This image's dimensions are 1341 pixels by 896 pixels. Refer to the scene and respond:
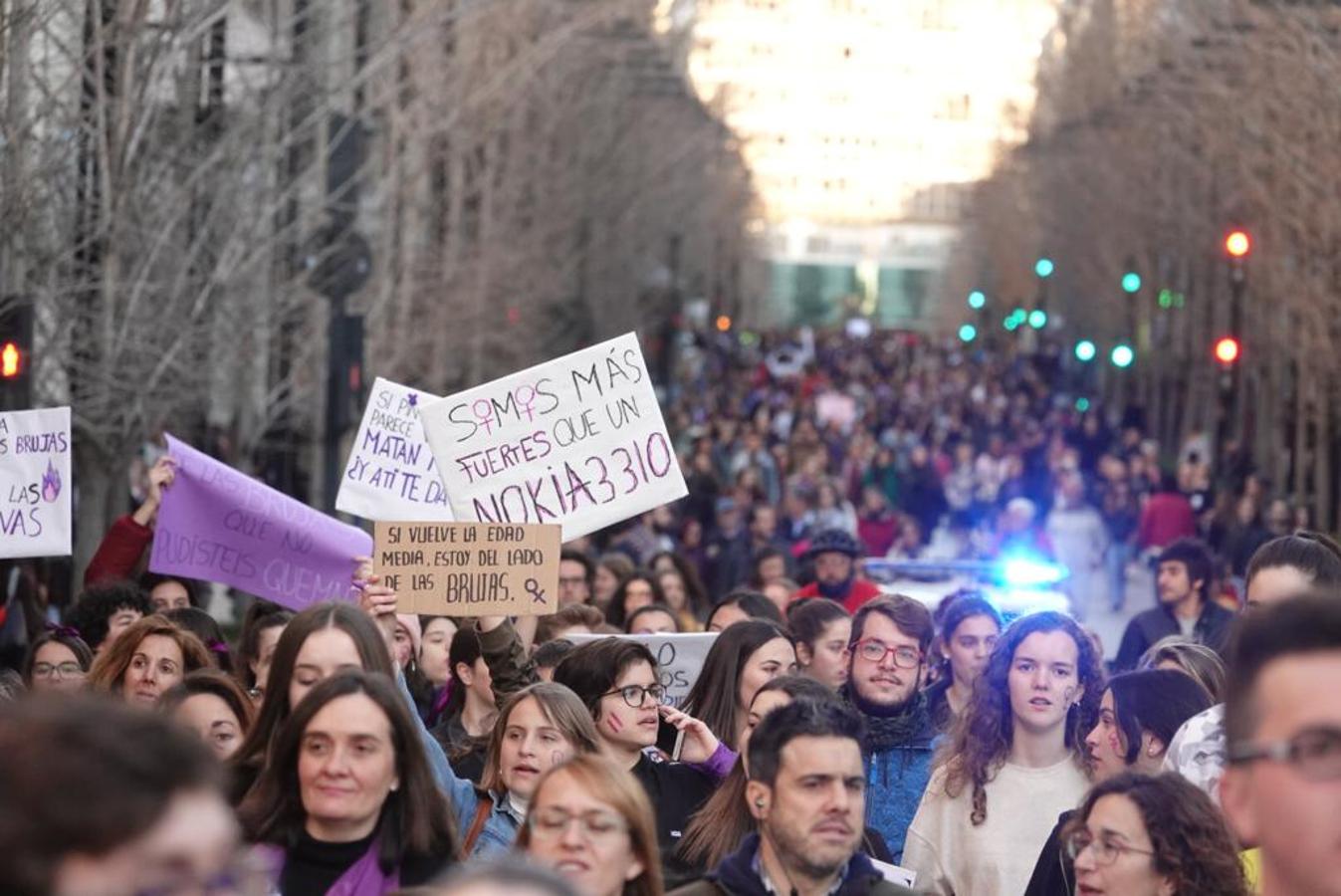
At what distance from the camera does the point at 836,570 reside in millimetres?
15352

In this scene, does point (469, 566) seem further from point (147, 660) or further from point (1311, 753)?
point (1311, 753)

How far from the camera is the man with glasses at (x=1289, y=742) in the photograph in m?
3.87

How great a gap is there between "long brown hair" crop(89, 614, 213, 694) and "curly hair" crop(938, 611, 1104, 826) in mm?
2330

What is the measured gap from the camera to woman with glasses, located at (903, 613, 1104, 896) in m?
7.75

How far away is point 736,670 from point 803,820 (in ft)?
9.64

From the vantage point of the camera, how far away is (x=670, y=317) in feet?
225

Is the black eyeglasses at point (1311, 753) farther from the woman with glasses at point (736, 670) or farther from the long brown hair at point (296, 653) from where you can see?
the woman with glasses at point (736, 670)

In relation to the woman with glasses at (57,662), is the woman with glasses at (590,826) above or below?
below

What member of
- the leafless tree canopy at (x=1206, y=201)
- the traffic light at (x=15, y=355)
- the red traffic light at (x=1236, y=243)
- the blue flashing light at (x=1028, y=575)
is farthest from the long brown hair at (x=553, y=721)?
the leafless tree canopy at (x=1206, y=201)

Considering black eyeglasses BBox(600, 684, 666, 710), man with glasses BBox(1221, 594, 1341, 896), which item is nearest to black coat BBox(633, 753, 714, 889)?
black eyeglasses BBox(600, 684, 666, 710)

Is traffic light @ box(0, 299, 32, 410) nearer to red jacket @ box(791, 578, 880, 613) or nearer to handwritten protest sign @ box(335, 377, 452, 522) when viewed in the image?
handwritten protest sign @ box(335, 377, 452, 522)

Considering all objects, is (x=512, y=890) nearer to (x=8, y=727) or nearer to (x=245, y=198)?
(x=8, y=727)

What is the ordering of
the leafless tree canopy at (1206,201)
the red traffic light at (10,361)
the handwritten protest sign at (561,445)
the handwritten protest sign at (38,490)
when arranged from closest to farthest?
the handwritten protest sign at (561,445)
the handwritten protest sign at (38,490)
the red traffic light at (10,361)
the leafless tree canopy at (1206,201)

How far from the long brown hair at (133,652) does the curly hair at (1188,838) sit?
3.67 metres
